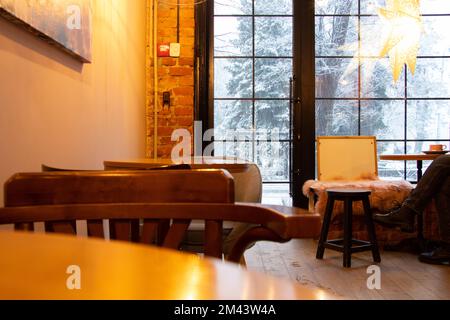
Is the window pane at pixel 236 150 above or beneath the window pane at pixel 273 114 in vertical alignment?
beneath

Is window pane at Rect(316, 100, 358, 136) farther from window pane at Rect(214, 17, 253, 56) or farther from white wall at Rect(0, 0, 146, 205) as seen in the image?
white wall at Rect(0, 0, 146, 205)

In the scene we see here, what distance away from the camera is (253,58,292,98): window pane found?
4859 mm

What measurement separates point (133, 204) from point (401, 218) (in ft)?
10.1

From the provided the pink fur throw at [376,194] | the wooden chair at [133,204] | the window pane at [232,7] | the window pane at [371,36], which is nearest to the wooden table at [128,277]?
the wooden chair at [133,204]

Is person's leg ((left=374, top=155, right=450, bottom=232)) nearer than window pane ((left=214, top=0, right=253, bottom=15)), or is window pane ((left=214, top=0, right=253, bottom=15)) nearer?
person's leg ((left=374, top=155, right=450, bottom=232))

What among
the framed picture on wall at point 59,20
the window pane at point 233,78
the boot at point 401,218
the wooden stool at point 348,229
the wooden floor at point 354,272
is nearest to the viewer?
the framed picture on wall at point 59,20

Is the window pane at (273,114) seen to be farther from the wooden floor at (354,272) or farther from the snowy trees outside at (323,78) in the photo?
the wooden floor at (354,272)

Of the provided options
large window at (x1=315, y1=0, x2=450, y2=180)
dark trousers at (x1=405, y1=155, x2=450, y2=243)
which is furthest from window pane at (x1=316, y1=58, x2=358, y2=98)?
dark trousers at (x1=405, y1=155, x2=450, y2=243)

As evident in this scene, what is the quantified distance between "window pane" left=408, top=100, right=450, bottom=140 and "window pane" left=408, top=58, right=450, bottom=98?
123 millimetres

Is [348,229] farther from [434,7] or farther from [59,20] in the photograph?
[434,7]

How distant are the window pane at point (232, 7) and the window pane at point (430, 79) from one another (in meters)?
1.81

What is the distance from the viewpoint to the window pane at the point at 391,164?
489 cm
